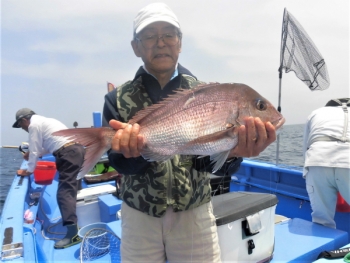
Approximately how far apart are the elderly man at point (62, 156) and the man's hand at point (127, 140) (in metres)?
3.03

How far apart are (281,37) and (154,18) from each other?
4030 mm

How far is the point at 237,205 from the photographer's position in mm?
2730

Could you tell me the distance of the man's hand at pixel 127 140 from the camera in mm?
1832

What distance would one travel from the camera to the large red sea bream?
1.85 metres

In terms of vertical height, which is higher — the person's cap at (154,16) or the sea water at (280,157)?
the person's cap at (154,16)

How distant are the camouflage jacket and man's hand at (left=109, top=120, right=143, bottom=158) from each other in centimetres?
26

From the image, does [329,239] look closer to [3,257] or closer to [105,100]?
[105,100]

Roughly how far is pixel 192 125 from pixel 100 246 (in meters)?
2.66

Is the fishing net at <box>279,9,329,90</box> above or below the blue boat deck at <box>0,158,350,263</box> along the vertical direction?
above

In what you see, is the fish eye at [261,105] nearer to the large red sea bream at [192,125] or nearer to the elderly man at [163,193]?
the large red sea bream at [192,125]

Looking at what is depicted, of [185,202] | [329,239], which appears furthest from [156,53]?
[329,239]

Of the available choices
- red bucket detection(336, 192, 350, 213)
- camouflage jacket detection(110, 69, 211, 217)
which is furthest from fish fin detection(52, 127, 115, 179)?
red bucket detection(336, 192, 350, 213)

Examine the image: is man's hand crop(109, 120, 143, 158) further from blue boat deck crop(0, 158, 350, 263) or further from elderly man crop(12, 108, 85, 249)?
elderly man crop(12, 108, 85, 249)

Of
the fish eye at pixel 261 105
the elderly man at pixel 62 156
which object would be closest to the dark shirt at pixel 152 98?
the fish eye at pixel 261 105
